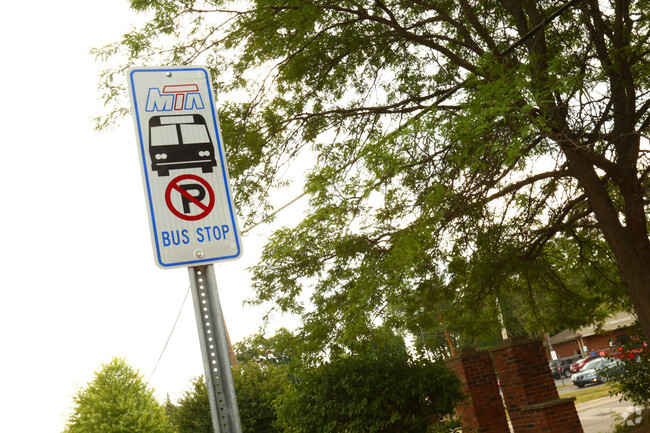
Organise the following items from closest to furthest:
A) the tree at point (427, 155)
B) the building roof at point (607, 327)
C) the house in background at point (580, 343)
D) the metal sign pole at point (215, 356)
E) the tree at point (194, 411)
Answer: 1. the metal sign pole at point (215, 356)
2. the tree at point (427, 155)
3. the tree at point (194, 411)
4. the building roof at point (607, 327)
5. the house in background at point (580, 343)

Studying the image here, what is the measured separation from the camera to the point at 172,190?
1948mm

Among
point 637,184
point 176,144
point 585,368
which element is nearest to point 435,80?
point 637,184

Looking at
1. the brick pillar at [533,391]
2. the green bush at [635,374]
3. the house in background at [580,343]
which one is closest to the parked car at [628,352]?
the green bush at [635,374]

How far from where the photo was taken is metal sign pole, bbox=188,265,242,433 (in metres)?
1.74

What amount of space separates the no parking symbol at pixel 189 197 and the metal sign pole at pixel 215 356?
0.20m

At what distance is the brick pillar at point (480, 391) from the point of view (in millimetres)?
11406

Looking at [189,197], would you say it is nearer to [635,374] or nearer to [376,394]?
[376,394]

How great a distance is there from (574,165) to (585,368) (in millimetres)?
26108

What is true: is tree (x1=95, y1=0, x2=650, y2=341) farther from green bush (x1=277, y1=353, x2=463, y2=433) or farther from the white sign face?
Result: the white sign face

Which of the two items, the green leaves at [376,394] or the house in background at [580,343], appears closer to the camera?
the green leaves at [376,394]

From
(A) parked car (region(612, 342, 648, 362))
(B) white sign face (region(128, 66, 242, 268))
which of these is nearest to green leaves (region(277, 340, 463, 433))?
(A) parked car (region(612, 342, 648, 362))

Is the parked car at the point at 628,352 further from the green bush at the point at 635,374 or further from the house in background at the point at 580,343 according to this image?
the house in background at the point at 580,343

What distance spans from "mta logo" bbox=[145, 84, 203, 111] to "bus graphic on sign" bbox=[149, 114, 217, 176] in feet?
0.13

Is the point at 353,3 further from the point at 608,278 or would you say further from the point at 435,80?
the point at 608,278
